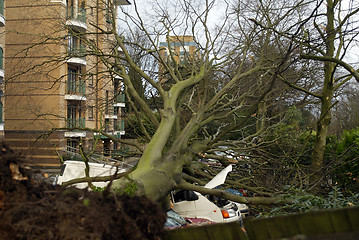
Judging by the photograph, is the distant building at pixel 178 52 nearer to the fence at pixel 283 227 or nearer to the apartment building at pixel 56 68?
the apartment building at pixel 56 68

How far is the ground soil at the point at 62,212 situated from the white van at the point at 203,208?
8.96 m

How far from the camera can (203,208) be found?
38.1ft

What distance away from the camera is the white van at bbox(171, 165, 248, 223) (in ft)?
37.7

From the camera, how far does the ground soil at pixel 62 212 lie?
7.45 feet

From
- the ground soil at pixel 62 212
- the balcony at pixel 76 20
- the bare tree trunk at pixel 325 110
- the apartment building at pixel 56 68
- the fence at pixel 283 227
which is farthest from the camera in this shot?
the bare tree trunk at pixel 325 110

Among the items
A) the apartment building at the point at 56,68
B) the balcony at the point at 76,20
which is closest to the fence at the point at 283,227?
the apartment building at the point at 56,68

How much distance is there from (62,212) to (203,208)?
31.8 feet

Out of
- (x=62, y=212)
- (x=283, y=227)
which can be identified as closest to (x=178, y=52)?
(x=283, y=227)

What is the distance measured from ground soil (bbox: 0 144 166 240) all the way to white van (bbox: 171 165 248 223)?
8.96 meters

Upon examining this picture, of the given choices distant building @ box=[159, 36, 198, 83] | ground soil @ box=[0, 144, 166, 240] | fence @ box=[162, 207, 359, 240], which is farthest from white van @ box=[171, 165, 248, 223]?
ground soil @ box=[0, 144, 166, 240]

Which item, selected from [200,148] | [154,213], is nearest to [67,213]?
[154,213]

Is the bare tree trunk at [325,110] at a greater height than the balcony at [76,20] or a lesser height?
lesser

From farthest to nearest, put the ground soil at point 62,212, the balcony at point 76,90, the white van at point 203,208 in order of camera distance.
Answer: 1. the white van at point 203,208
2. the balcony at point 76,90
3. the ground soil at point 62,212

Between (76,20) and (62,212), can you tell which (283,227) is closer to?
(62,212)
